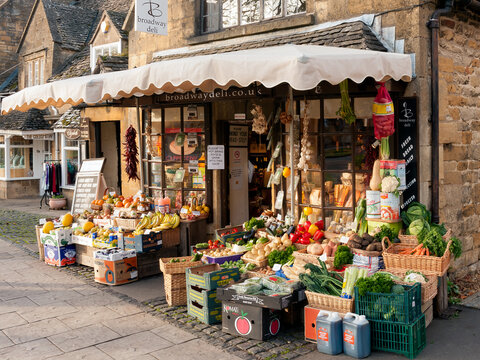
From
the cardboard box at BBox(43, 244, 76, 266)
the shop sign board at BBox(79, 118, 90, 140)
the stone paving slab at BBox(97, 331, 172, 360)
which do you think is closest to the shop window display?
the cardboard box at BBox(43, 244, 76, 266)

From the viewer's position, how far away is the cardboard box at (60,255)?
9.26 meters

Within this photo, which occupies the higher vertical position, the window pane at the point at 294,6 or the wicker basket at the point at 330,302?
the window pane at the point at 294,6

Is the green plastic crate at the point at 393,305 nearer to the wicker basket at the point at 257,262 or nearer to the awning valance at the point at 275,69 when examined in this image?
the wicker basket at the point at 257,262

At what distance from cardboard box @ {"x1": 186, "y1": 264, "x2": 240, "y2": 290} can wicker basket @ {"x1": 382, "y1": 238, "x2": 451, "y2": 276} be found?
1860 millimetres

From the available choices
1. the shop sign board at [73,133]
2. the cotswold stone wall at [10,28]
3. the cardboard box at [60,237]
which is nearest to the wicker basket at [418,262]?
the cardboard box at [60,237]

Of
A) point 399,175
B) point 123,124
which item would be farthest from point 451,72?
point 123,124

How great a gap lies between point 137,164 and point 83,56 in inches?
397

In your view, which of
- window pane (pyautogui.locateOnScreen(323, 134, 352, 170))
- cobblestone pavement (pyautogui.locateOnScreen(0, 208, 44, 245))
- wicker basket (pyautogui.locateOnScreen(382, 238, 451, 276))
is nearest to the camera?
wicker basket (pyautogui.locateOnScreen(382, 238, 451, 276))

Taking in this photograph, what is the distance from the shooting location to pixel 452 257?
7070 mm

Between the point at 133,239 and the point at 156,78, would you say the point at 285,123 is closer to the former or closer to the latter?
the point at 156,78

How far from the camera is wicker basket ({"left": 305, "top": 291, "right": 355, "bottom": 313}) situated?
5.47 metres

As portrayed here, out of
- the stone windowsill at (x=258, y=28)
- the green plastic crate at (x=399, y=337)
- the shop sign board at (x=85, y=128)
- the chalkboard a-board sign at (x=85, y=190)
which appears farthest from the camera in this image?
the shop sign board at (x=85, y=128)

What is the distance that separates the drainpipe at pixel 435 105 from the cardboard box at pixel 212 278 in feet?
9.79

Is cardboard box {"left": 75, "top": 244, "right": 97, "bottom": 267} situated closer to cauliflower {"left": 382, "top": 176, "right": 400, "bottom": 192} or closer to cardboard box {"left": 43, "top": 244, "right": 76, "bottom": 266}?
cardboard box {"left": 43, "top": 244, "right": 76, "bottom": 266}
